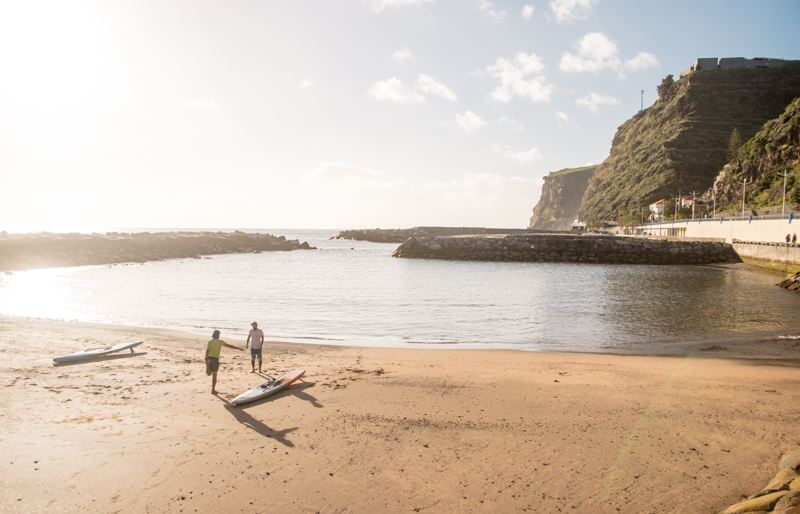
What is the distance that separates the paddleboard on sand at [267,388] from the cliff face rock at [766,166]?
79227 millimetres

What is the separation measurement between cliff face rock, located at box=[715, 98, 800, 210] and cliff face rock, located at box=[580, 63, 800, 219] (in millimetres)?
21400

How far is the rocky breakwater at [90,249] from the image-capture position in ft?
118

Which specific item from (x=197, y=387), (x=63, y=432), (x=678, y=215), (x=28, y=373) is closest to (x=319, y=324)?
(x=197, y=387)

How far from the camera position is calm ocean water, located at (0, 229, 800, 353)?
1377cm

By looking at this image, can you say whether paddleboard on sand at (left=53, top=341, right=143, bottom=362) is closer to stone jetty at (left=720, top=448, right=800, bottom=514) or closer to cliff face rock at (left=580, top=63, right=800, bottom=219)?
stone jetty at (left=720, top=448, right=800, bottom=514)

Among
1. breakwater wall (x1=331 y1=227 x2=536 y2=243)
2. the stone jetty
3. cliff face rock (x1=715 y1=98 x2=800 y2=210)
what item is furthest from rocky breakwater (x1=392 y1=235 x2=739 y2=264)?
breakwater wall (x1=331 y1=227 x2=536 y2=243)

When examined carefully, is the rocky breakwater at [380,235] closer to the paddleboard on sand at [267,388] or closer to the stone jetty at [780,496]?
the paddleboard on sand at [267,388]

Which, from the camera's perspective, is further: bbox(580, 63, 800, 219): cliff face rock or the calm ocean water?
bbox(580, 63, 800, 219): cliff face rock

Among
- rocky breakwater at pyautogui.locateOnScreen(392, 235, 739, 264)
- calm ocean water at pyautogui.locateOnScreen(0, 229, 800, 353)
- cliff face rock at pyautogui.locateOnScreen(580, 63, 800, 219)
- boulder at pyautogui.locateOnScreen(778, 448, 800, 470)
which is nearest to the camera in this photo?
A: boulder at pyautogui.locateOnScreen(778, 448, 800, 470)

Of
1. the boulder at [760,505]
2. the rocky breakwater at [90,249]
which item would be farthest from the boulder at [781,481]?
the rocky breakwater at [90,249]

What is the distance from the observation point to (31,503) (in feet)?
14.8

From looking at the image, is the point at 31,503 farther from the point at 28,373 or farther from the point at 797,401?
the point at 797,401

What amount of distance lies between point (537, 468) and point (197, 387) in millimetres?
6795

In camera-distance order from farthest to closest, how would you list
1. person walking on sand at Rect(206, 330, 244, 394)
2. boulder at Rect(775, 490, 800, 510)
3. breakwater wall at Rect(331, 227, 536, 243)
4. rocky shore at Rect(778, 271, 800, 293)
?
breakwater wall at Rect(331, 227, 536, 243) < rocky shore at Rect(778, 271, 800, 293) < person walking on sand at Rect(206, 330, 244, 394) < boulder at Rect(775, 490, 800, 510)
